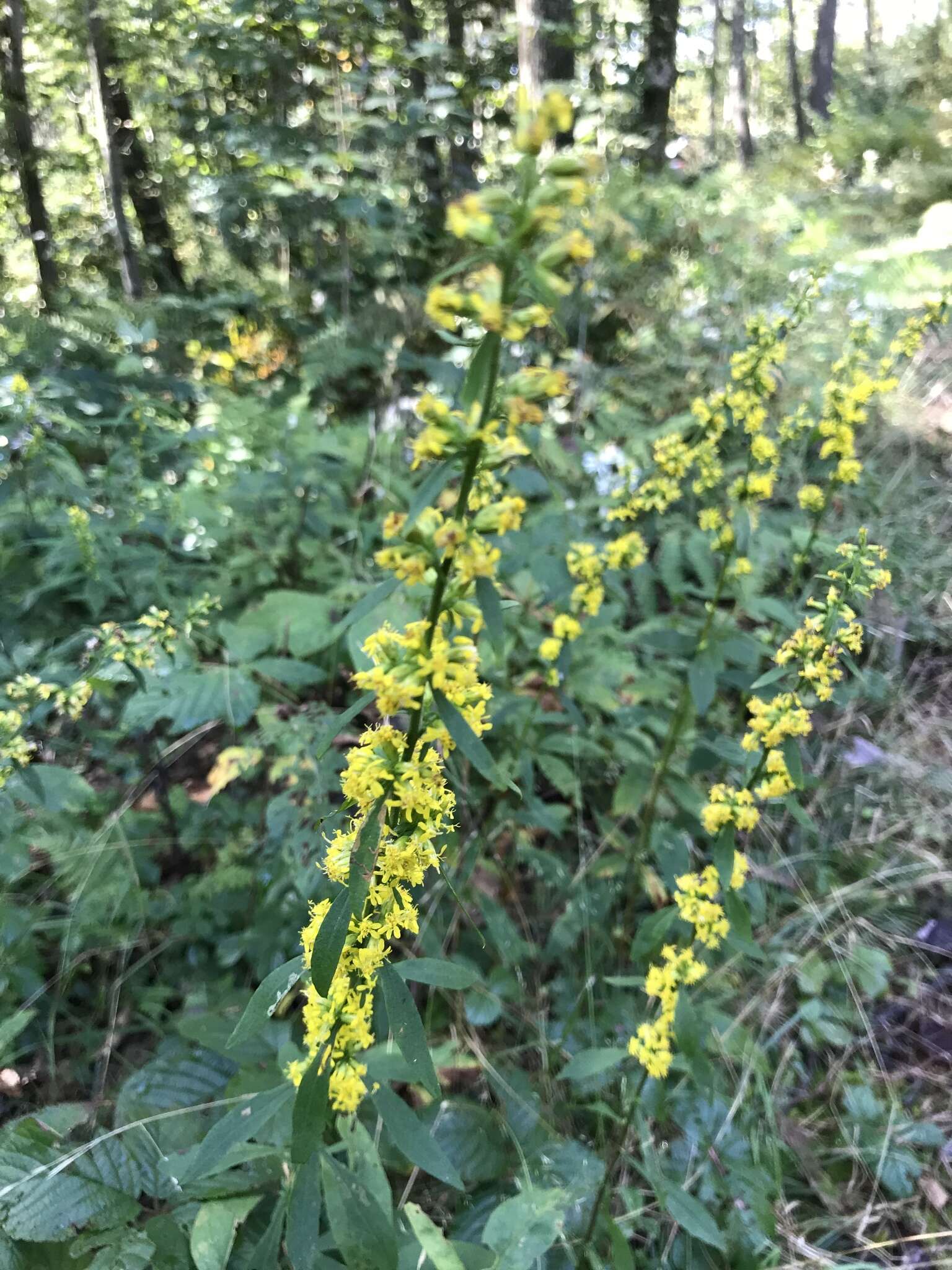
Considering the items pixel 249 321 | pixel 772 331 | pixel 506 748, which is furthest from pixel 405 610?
pixel 249 321

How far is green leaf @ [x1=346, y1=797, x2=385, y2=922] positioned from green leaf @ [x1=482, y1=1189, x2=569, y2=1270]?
0.88m

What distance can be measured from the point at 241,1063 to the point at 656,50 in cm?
796

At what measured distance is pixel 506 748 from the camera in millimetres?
2568

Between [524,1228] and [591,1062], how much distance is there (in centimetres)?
48

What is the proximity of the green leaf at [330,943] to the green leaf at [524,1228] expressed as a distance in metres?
0.83

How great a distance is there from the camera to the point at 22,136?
5.31 metres

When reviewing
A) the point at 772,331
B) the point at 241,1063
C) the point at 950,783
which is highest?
the point at 772,331

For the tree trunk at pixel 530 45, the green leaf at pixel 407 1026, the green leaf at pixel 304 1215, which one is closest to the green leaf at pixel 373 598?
the green leaf at pixel 407 1026

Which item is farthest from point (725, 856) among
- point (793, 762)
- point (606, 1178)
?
point (606, 1178)

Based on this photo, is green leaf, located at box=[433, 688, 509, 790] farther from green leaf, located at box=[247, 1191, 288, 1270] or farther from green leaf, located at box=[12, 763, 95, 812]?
green leaf, located at box=[12, 763, 95, 812]

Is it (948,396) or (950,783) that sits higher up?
(948,396)

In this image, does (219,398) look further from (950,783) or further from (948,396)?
(948,396)

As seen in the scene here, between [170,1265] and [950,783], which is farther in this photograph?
[950,783]

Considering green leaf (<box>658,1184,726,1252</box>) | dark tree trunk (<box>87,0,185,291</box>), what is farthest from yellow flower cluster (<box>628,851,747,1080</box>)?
dark tree trunk (<box>87,0,185,291</box>)
